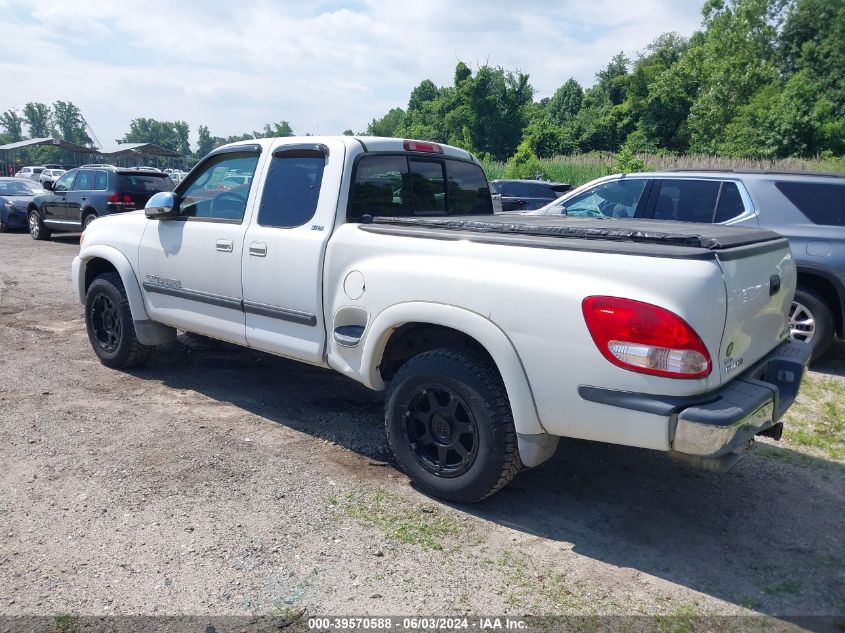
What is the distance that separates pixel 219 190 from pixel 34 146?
57253 mm

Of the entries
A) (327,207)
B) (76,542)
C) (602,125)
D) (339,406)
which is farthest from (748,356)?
(602,125)

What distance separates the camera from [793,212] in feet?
20.4

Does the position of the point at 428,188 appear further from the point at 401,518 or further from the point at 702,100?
the point at 702,100

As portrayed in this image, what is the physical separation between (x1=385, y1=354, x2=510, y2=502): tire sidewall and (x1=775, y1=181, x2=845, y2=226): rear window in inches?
182

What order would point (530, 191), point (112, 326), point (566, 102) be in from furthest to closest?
point (566, 102) → point (530, 191) → point (112, 326)

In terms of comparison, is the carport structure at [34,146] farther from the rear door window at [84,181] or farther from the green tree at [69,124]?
the green tree at [69,124]

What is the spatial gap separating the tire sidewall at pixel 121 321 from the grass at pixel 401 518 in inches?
111

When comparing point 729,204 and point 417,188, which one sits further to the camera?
point 729,204

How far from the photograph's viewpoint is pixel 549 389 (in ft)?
9.81

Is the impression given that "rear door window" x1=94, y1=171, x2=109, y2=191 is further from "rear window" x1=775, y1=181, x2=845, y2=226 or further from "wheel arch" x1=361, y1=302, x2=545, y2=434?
"rear window" x1=775, y1=181, x2=845, y2=226

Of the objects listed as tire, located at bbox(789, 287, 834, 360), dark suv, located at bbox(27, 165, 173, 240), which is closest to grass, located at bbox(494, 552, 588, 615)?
tire, located at bbox(789, 287, 834, 360)

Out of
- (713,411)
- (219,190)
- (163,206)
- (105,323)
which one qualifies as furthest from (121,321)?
(713,411)

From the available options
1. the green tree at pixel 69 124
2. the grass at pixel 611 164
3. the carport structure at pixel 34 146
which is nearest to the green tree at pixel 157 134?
the green tree at pixel 69 124

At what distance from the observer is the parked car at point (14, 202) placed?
56.1ft
